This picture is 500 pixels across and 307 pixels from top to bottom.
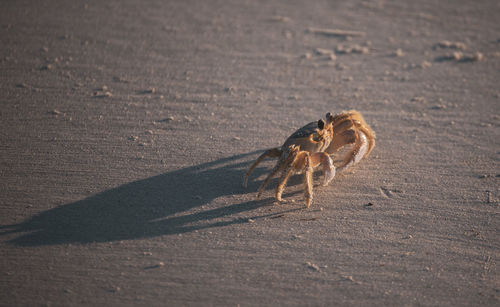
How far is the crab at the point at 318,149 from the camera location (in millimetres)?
4051

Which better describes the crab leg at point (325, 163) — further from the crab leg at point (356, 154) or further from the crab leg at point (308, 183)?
the crab leg at point (356, 154)

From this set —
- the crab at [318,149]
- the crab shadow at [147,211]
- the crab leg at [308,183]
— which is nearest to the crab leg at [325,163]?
the crab at [318,149]

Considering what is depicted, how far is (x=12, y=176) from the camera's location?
4.23m

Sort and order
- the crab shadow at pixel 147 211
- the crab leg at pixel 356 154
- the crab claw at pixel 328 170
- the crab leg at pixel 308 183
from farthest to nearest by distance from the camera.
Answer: the crab leg at pixel 356 154 → the crab claw at pixel 328 170 → the crab leg at pixel 308 183 → the crab shadow at pixel 147 211

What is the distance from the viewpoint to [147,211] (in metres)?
3.97

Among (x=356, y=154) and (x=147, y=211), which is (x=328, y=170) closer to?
(x=356, y=154)

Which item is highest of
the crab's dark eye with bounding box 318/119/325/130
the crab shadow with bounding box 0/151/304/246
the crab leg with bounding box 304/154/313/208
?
the crab's dark eye with bounding box 318/119/325/130

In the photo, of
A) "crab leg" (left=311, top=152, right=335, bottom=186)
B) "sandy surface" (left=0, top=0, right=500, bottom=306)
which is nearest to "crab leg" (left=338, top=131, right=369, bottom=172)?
"sandy surface" (left=0, top=0, right=500, bottom=306)

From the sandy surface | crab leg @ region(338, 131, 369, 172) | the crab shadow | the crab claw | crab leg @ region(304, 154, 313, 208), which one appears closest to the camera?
the sandy surface

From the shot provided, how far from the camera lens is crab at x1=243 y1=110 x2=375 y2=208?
4051 millimetres

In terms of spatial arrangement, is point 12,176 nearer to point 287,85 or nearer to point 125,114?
point 125,114

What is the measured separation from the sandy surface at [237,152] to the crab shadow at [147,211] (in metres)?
0.02

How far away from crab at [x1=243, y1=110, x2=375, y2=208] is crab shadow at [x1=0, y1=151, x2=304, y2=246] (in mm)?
305

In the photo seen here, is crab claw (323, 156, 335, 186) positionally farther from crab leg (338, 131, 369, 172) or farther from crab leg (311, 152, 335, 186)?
crab leg (338, 131, 369, 172)
